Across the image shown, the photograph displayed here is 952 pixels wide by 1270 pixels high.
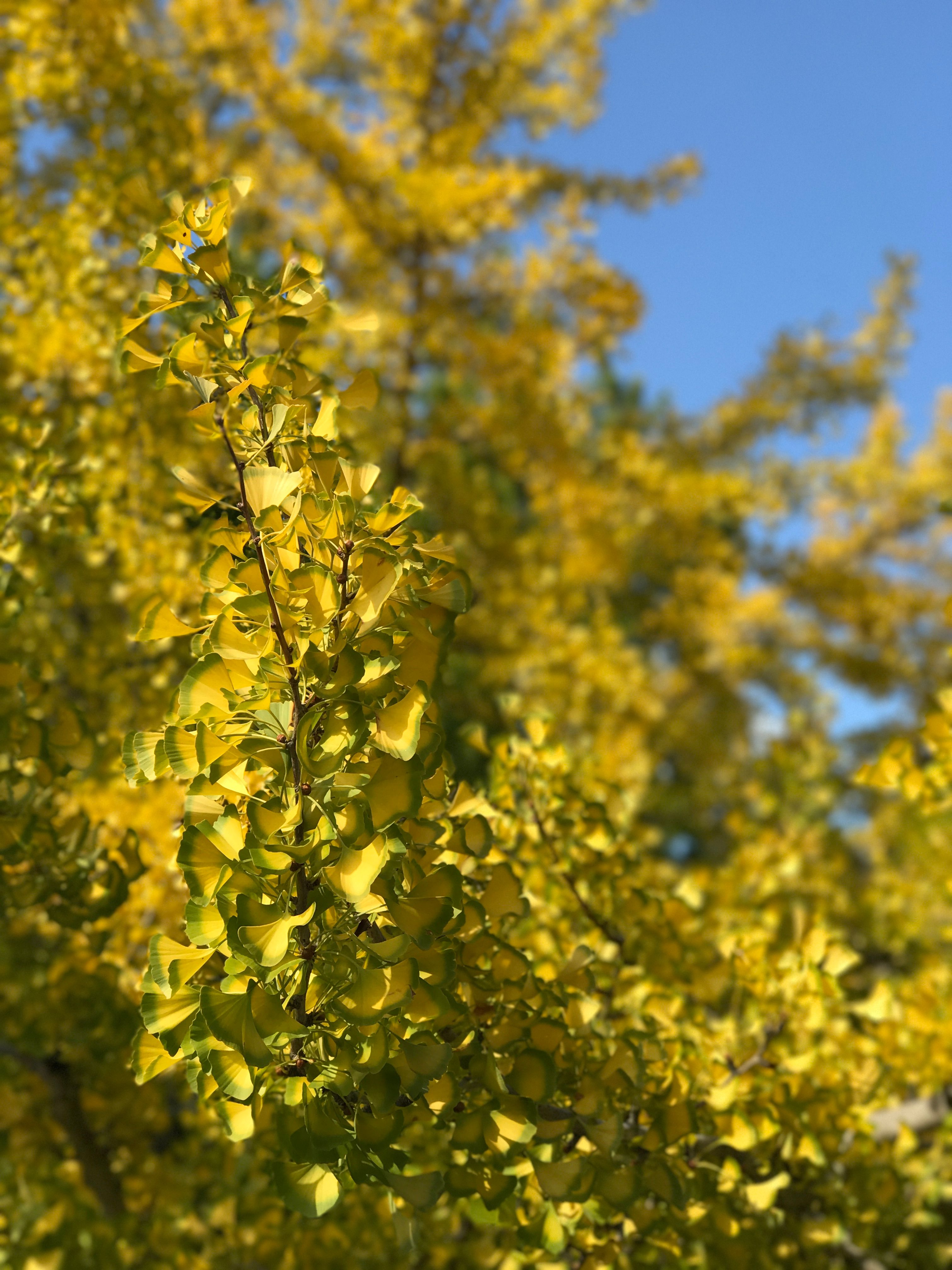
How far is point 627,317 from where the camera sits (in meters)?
5.10

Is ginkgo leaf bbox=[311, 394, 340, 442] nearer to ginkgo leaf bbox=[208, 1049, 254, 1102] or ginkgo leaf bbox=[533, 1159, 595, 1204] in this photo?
ginkgo leaf bbox=[208, 1049, 254, 1102]

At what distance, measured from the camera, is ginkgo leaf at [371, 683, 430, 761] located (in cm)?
84

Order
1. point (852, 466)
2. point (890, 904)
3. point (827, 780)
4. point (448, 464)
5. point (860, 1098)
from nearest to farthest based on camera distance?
point (860, 1098), point (827, 780), point (890, 904), point (448, 464), point (852, 466)

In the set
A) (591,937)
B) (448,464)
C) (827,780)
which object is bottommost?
(591,937)

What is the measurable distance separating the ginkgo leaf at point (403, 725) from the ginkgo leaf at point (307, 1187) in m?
0.39

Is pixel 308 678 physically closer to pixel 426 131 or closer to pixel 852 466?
pixel 426 131

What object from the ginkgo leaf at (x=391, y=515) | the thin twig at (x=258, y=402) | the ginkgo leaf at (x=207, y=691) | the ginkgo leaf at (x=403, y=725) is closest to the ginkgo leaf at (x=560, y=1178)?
the ginkgo leaf at (x=403, y=725)

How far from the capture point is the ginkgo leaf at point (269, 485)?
2.98 ft

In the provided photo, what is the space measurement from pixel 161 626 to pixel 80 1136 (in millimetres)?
1809

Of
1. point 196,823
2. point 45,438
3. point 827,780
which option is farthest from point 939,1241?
point 45,438

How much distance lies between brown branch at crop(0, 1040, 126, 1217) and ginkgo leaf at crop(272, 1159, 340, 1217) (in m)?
1.58

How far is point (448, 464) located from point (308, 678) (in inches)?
199

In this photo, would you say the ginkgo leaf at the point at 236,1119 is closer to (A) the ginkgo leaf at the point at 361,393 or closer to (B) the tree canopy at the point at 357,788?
(B) the tree canopy at the point at 357,788

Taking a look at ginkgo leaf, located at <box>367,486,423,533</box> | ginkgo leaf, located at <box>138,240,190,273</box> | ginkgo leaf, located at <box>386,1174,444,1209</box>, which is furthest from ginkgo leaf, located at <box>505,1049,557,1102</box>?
ginkgo leaf, located at <box>138,240,190,273</box>
